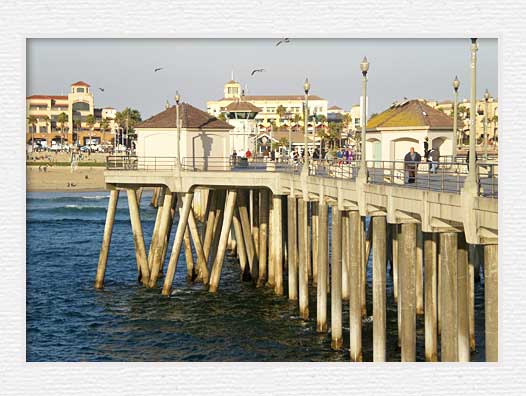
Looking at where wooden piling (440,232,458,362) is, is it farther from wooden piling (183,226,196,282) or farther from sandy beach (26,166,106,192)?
sandy beach (26,166,106,192)

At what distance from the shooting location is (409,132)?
37.0 m

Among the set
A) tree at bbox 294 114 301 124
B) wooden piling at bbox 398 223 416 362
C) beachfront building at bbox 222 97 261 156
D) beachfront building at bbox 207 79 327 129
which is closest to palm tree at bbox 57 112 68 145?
beachfront building at bbox 207 79 327 129

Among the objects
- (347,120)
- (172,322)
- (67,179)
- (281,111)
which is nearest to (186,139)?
(172,322)

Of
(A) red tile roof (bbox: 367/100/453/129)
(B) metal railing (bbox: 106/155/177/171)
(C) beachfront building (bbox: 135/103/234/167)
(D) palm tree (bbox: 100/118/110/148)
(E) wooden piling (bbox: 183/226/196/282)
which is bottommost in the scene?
(E) wooden piling (bbox: 183/226/196/282)

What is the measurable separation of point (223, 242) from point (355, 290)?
36.5 feet

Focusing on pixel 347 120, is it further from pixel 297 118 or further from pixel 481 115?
pixel 481 115

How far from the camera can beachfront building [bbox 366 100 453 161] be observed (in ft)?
121

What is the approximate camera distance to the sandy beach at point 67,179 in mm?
102812

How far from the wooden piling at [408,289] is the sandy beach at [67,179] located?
264 feet

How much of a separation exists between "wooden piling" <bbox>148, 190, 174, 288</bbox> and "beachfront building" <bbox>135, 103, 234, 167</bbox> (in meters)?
2.91

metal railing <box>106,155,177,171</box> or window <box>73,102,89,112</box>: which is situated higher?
window <box>73,102,89,112</box>

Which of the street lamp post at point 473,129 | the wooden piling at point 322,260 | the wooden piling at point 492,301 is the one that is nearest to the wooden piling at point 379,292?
the wooden piling at point 322,260
